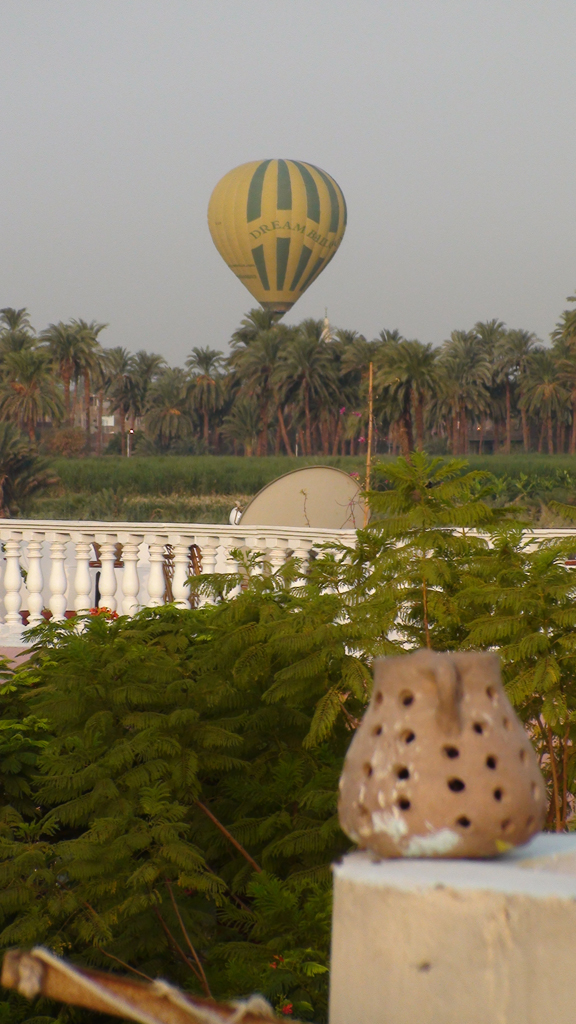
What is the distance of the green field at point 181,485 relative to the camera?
4744cm

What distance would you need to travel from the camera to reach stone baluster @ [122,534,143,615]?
27.3ft

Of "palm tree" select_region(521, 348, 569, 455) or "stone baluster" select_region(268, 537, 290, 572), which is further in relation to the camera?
"palm tree" select_region(521, 348, 569, 455)

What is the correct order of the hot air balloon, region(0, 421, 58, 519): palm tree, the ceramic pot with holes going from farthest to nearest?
the hot air balloon, region(0, 421, 58, 519): palm tree, the ceramic pot with holes

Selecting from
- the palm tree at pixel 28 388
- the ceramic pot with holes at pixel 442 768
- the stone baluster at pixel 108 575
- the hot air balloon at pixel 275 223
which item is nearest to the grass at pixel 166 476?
the palm tree at pixel 28 388

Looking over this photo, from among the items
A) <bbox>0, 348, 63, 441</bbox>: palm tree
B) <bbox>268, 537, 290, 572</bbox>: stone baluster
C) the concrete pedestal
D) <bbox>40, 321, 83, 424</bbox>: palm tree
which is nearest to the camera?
the concrete pedestal

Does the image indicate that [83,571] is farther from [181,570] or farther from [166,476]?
[166,476]

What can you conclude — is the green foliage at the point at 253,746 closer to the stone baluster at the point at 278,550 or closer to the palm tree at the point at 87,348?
the stone baluster at the point at 278,550

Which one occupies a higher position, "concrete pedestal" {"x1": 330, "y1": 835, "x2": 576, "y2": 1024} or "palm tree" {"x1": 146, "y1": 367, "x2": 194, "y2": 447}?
"palm tree" {"x1": 146, "y1": 367, "x2": 194, "y2": 447}

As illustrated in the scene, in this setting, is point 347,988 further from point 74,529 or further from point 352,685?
point 74,529

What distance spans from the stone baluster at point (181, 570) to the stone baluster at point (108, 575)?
534 millimetres

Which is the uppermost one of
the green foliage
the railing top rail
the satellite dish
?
the satellite dish

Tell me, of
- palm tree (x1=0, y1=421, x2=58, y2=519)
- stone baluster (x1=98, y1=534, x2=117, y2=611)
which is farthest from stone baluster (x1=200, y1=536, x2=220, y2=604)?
palm tree (x1=0, y1=421, x2=58, y2=519)

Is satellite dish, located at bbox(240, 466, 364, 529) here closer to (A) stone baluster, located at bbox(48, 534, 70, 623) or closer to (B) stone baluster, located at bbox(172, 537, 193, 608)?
(B) stone baluster, located at bbox(172, 537, 193, 608)

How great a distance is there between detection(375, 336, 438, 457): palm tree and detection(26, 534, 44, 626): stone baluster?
44866mm
